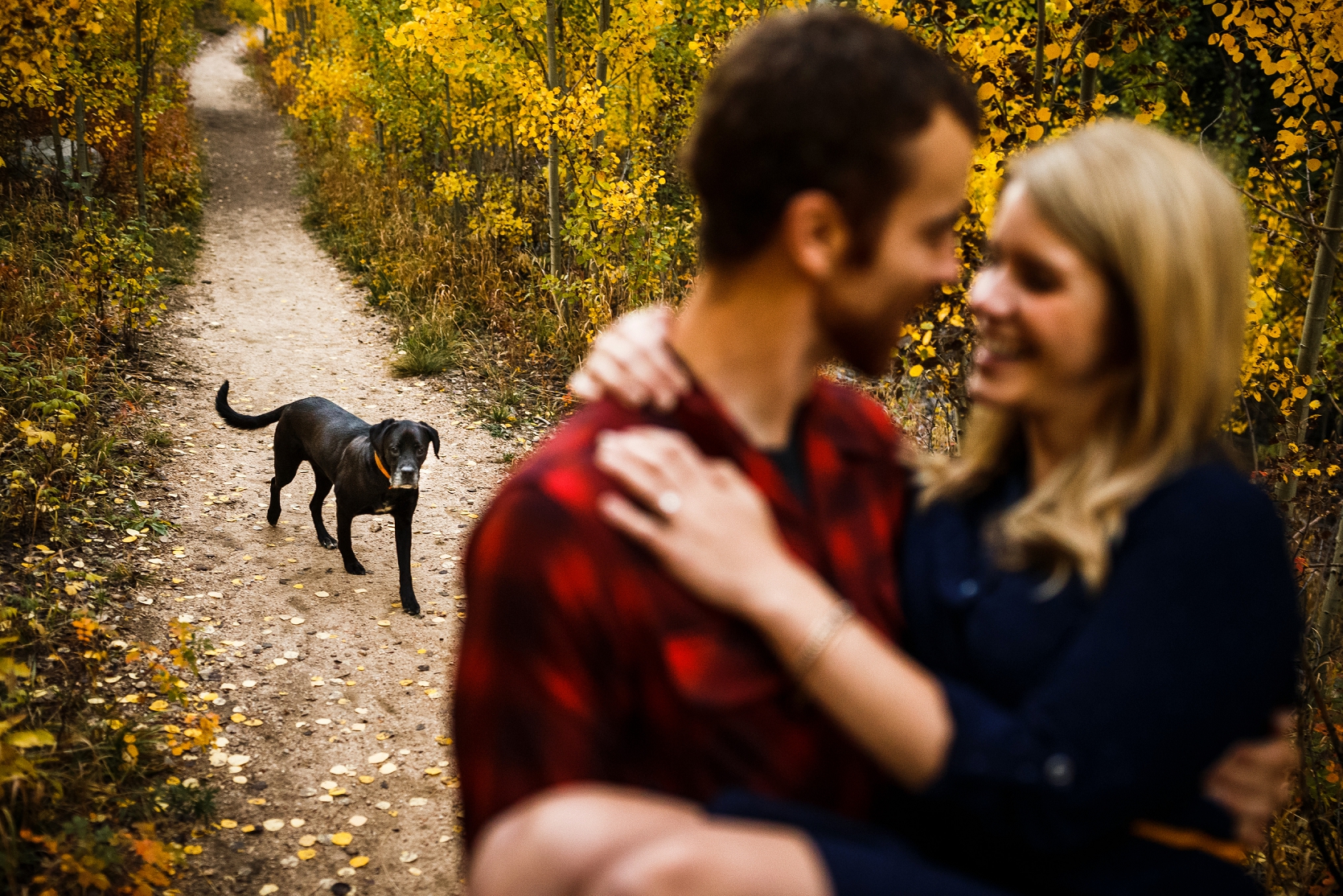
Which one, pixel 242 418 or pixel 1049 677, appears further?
pixel 242 418

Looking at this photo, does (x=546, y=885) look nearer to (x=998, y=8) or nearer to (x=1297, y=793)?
(x=1297, y=793)

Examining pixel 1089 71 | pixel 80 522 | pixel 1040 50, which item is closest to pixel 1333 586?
pixel 1089 71

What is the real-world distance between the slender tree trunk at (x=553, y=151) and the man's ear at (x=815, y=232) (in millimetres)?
7696

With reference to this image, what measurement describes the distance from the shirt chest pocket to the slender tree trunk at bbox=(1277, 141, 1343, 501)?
16.8 ft

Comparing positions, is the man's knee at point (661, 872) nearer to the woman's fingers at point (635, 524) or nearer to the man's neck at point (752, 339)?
the woman's fingers at point (635, 524)

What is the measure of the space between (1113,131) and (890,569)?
756mm

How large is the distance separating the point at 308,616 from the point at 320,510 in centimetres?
99

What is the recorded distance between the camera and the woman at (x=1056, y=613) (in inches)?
38.2

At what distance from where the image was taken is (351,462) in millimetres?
5148

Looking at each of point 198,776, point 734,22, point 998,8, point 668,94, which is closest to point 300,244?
point 668,94

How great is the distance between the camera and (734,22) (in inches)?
300

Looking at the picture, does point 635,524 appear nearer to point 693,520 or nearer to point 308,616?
point 693,520

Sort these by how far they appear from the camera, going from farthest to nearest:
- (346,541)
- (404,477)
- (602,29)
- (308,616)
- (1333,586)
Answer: (602,29)
(346,541)
(308,616)
(1333,586)
(404,477)

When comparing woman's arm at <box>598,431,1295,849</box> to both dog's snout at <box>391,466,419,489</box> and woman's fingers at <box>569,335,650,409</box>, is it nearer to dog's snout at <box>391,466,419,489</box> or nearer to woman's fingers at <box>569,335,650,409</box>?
woman's fingers at <box>569,335,650,409</box>
